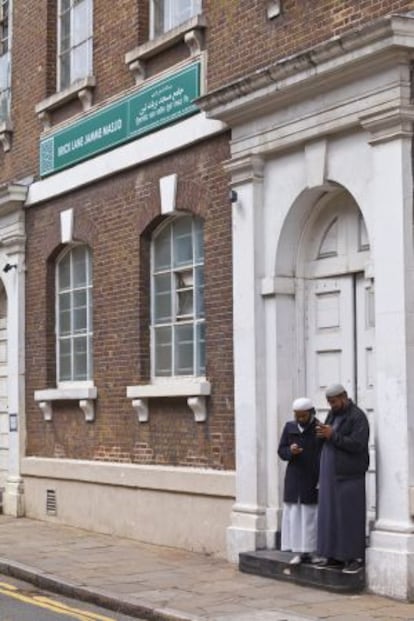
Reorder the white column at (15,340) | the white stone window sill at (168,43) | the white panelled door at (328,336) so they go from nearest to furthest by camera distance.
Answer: the white panelled door at (328,336)
the white stone window sill at (168,43)
the white column at (15,340)

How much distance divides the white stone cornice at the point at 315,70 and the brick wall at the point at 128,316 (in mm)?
782

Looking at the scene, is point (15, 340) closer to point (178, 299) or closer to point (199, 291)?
point (178, 299)

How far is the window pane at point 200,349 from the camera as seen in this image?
44.4ft

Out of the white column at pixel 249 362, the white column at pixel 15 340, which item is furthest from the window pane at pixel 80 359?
the white column at pixel 249 362

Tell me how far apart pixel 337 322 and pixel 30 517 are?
23.0ft

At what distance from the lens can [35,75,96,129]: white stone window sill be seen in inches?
622

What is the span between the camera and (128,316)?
48.5 feet

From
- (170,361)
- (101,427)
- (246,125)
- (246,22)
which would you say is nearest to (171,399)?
(170,361)

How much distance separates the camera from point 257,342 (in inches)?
481

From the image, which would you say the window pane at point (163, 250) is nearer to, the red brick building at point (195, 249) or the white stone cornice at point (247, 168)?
the red brick building at point (195, 249)

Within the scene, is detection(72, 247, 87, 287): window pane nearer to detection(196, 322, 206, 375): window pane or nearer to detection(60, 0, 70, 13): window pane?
detection(196, 322, 206, 375): window pane

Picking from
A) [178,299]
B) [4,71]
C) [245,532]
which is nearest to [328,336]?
[245,532]

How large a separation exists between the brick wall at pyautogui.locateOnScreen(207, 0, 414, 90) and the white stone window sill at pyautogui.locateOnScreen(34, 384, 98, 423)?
4450 mm

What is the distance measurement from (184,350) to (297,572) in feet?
12.1
